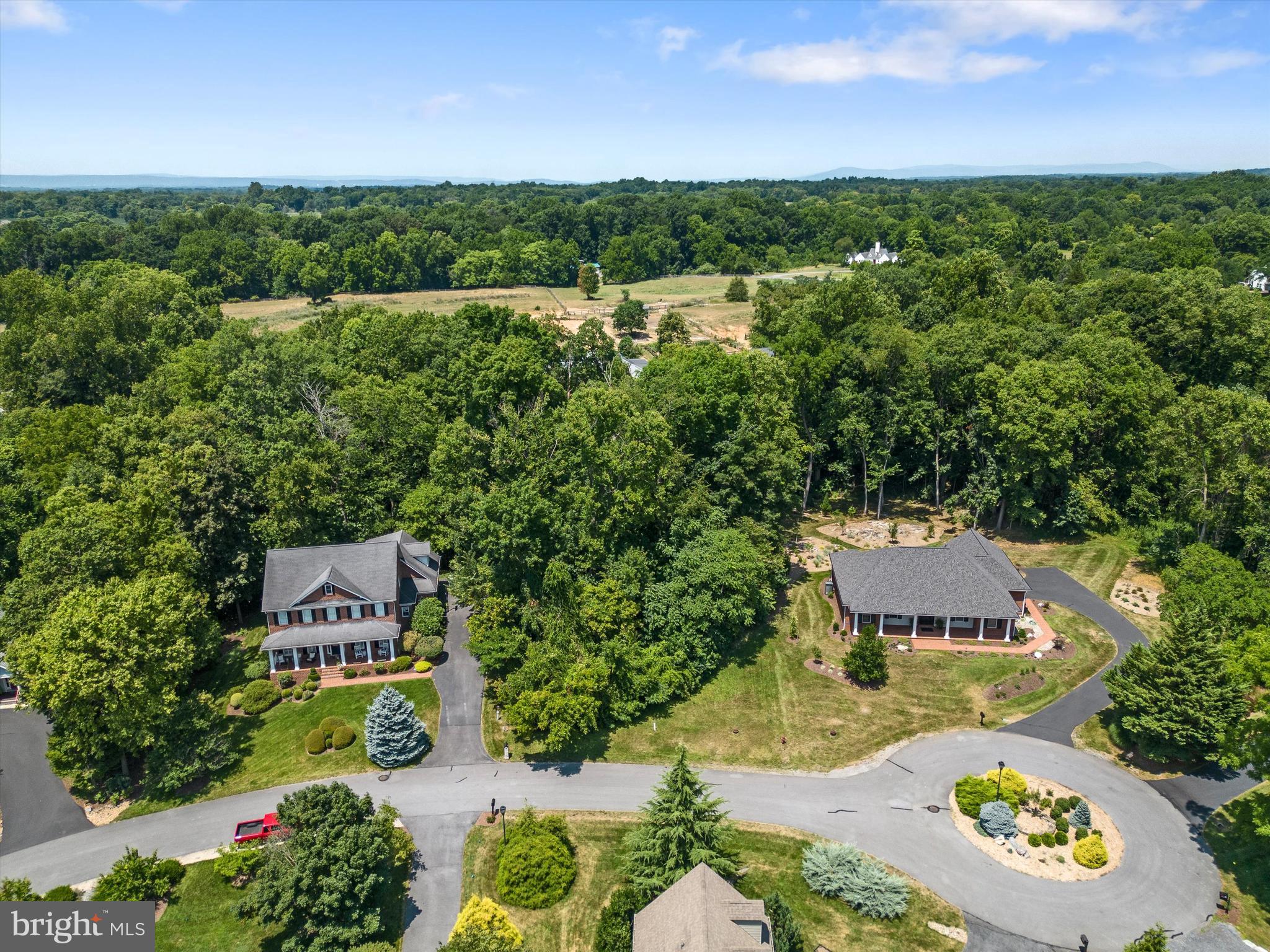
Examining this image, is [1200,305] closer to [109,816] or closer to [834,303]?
[834,303]

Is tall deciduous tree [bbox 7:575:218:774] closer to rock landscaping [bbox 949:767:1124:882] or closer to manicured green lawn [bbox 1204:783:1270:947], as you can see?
rock landscaping [bbox 949:767:1124:882]

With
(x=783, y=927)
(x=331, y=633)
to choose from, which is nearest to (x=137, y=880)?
(x=331, y=633)

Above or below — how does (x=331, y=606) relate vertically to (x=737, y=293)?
below

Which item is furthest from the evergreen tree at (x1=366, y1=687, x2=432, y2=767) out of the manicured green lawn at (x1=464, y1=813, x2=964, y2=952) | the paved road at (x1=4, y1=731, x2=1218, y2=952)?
the manicured green lawn at (x1=464, y1=813, x2=964, y2=952)

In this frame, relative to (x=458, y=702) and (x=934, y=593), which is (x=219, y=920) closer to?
(x=458, y=702)

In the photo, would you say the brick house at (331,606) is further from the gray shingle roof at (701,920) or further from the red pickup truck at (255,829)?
the gray shingle roof at (701,920)
